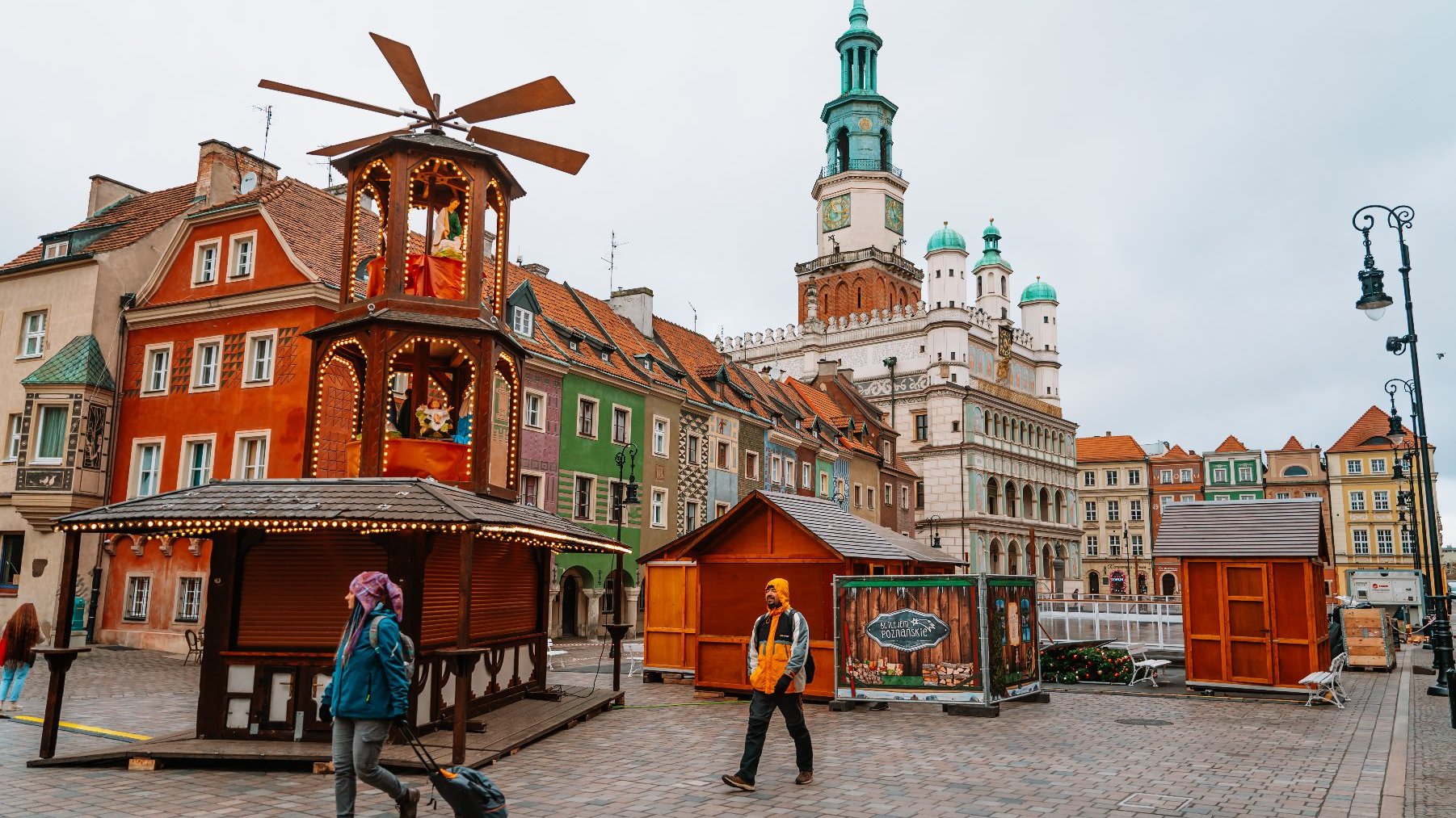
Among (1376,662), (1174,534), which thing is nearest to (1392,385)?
(1376,662)

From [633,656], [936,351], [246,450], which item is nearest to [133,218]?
[246,450]

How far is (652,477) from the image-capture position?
36.9 m

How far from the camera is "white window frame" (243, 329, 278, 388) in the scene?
1017 inches

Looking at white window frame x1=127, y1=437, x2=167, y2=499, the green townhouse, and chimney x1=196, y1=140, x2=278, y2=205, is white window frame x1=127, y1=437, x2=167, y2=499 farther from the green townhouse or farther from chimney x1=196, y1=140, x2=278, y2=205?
the green townhouse

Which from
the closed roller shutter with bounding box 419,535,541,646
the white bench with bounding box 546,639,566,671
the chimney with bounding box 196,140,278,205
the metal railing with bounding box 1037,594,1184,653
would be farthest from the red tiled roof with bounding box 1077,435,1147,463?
the closed roller shutter with bounding box 419,535,541,646

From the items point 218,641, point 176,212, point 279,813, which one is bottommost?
point 279,813

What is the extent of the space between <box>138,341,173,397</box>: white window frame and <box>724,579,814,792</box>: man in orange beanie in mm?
22850

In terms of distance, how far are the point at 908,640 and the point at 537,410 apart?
1802 cm

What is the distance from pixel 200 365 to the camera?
1059 inches

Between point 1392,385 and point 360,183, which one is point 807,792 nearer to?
point 360,183

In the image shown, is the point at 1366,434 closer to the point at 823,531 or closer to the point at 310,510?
the point at 823,531

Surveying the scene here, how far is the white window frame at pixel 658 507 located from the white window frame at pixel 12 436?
62.3ft

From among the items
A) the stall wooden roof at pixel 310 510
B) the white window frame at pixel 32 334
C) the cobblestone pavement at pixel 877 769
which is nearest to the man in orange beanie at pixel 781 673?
the cobblestone pavement at pixel 877 769

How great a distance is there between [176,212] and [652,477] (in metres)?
17.2
